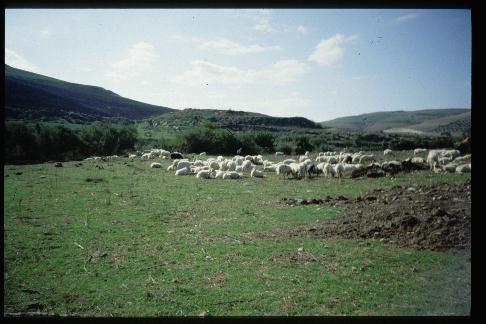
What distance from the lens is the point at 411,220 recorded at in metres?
9.25

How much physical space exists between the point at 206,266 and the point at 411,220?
577 centimetres

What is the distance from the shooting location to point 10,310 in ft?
19.0

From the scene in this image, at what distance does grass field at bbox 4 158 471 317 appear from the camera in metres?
5.82

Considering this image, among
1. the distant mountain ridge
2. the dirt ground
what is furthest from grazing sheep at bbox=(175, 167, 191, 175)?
the distant mountain ridge

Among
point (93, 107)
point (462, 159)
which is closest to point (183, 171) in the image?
point (462, 159)

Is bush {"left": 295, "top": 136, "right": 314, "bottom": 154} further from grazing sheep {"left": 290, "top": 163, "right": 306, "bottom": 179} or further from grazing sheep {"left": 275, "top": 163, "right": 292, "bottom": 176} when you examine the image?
grazing sheep {"left": 290, "top": 163, "right": 306, "bottom": 179}

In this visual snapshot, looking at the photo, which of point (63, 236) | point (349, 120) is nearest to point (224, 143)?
point (63, 236)

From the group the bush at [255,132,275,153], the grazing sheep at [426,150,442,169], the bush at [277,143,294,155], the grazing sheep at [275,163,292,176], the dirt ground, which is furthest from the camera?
the bush at [255,132,275,153]

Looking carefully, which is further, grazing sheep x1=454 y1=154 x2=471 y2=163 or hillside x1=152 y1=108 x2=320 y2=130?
hillside x1=152 y1=108 x2=320 y2=130

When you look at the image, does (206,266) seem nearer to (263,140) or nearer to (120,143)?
(263,140)

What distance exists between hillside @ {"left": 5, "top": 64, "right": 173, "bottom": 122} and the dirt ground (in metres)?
55.7

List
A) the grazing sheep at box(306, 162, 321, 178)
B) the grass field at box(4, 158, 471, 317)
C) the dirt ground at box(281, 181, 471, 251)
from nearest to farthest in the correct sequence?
1. the grass field at box(4, 158, 471, 317)
2. the dirt ground at box(281, 181, 471, 251)
3. the grazing sheep at box(306, 162, 321, 178)
